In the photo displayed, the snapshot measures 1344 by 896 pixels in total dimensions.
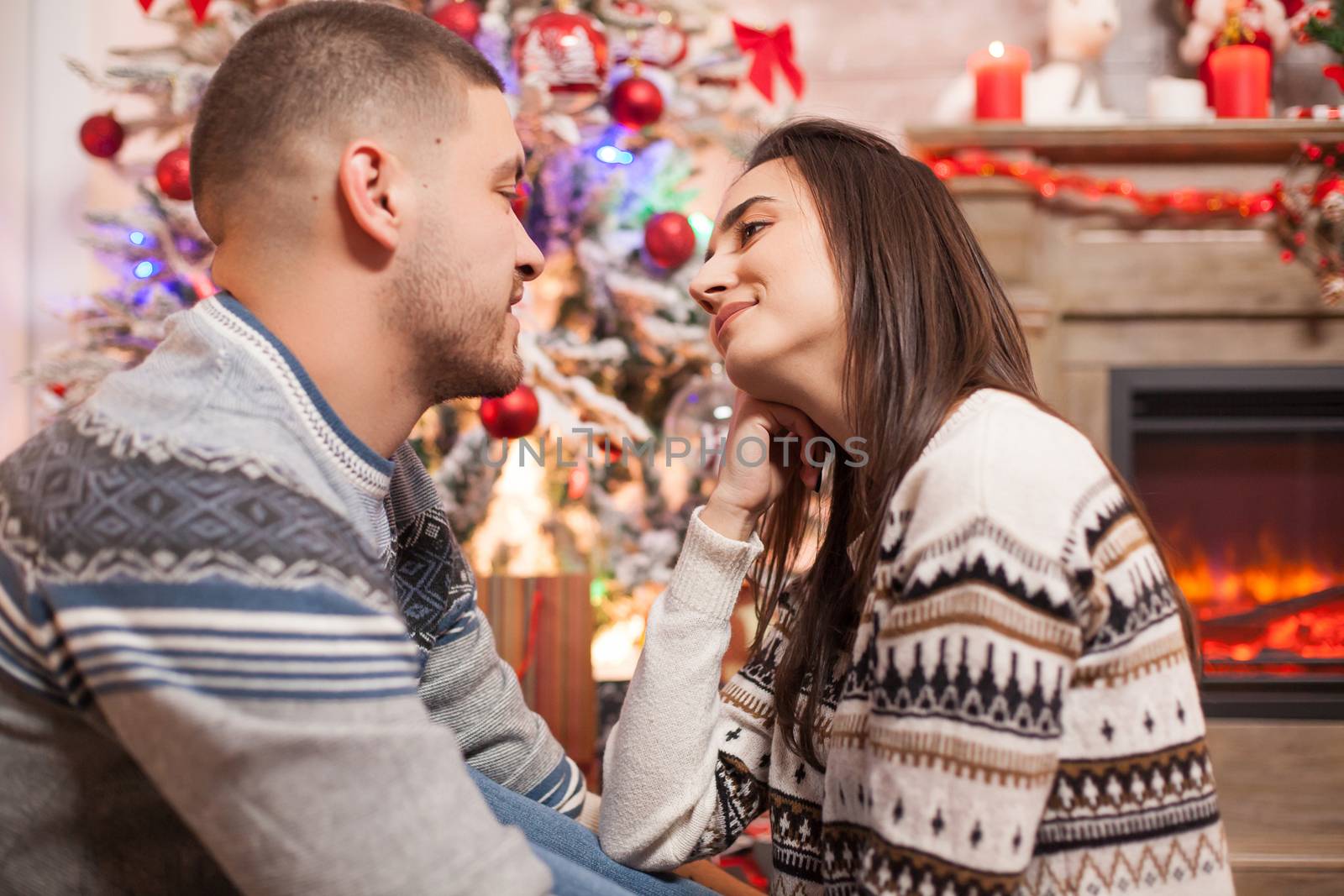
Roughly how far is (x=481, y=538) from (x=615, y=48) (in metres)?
1.18

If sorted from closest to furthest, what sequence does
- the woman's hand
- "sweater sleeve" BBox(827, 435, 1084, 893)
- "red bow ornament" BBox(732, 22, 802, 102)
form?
"sweater sleeve" BBox(827, 435, 1084, 893)
the woman's hand
"red bow ornament" BBox(732, 22, 802, 102)

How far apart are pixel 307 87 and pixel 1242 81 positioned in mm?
2210

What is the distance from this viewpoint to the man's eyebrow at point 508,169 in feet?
3.52

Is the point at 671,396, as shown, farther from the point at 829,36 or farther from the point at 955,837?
the point at 955,837

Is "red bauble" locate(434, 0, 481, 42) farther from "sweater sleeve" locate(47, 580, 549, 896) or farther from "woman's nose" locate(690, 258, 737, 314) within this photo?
"sweater sleeve" locate(47, 580, 549, 896)

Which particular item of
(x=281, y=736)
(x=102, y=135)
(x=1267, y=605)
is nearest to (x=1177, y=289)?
(x=1267, y=605)

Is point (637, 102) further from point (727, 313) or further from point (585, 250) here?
point (727, 313)

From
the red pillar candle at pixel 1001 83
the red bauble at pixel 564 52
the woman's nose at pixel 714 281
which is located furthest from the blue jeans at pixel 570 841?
the red pillar candle at pixel 1001 83

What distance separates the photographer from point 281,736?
2.16ft

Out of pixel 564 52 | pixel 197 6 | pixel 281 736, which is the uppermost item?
pixel 197 6

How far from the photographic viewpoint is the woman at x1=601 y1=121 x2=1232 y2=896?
819 mm

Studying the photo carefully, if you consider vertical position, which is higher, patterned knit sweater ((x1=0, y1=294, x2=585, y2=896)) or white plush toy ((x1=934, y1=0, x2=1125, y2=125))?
white plush toy ((x1=934, y1=0, x2=1125, y2=125))

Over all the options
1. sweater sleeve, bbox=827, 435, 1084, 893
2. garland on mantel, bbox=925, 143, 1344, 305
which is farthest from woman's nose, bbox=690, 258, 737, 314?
garland on mantel, bbox=925, 143, 1344, 305

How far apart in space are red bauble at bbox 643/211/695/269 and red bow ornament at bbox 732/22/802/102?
369 millimetres
